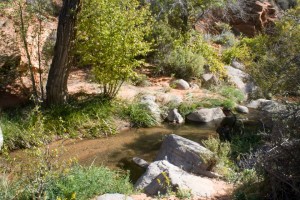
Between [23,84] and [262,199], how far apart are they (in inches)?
312

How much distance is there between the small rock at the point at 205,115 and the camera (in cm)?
1101

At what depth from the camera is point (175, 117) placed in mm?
10938

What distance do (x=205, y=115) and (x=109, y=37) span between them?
3.63 metres

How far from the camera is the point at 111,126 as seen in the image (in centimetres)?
987

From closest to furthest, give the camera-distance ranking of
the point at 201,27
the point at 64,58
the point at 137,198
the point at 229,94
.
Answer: the point at 137,198 → the point at 64,58 → the point at 229,94 → the point at 201,27

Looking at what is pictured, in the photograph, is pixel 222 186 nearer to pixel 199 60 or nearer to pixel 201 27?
pixel 199 60

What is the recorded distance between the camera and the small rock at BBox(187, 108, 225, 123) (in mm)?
11008

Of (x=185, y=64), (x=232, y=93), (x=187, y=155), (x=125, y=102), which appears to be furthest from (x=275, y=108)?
(x=185, y=64)

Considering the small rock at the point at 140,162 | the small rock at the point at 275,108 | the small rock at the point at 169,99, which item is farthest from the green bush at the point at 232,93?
the small rock at the point at 140,162

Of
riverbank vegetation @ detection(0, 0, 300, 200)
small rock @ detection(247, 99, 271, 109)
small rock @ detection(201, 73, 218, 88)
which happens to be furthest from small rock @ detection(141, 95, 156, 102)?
small rock @ detection(247, 99, 271, 109)

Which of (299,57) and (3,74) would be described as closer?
(299,57)

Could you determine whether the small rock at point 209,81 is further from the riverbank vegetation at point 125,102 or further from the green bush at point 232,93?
the green bush at point 232,93

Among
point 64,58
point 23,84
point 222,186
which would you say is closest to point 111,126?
point 64,58

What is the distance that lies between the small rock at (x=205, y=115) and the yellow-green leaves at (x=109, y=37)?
237 centimetres
